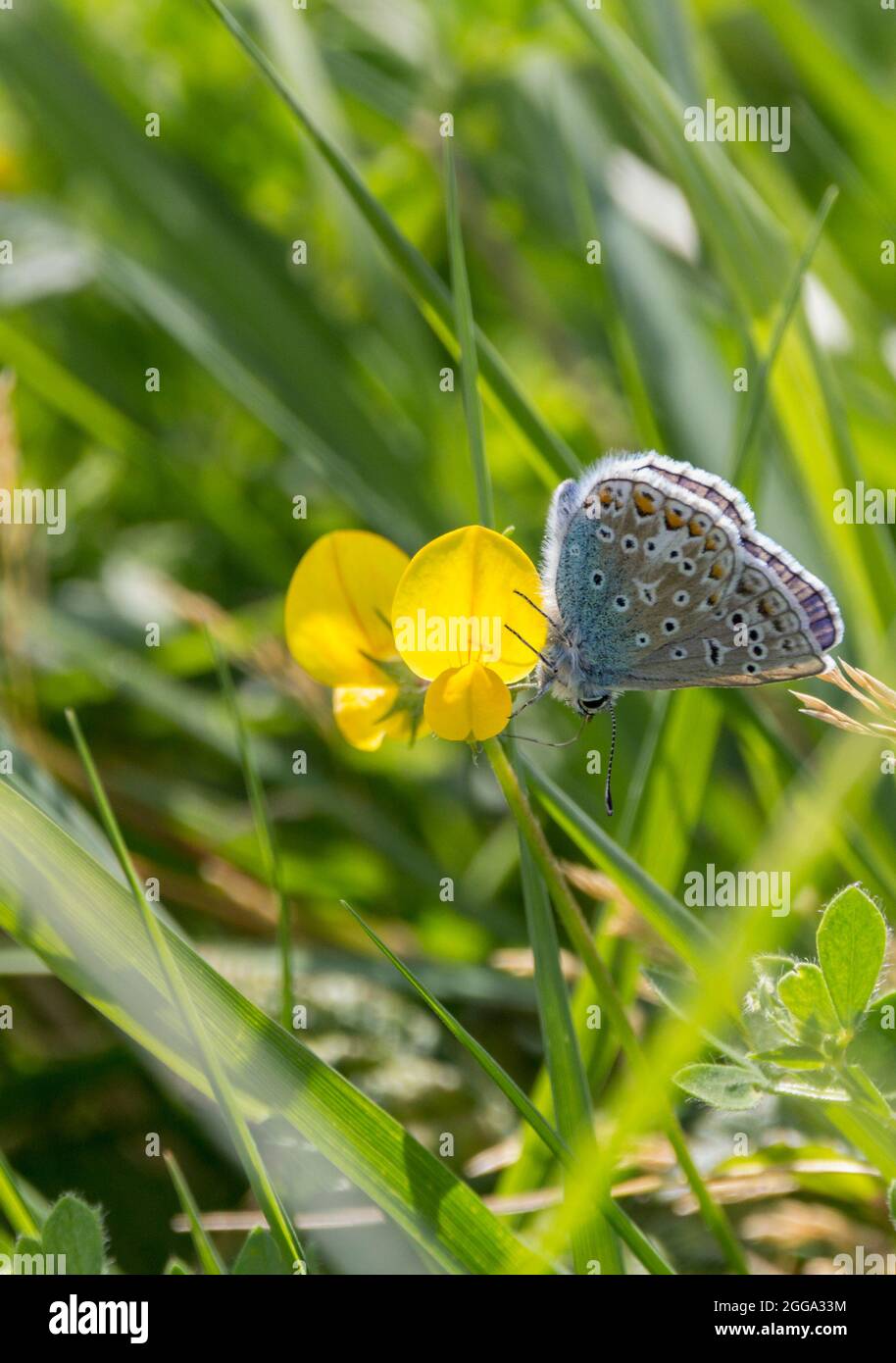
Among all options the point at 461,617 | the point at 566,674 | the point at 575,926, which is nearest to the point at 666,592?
the point at 566,674

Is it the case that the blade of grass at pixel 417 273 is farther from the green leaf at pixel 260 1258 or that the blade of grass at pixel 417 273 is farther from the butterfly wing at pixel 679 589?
the green leaf at pixel 260 1258

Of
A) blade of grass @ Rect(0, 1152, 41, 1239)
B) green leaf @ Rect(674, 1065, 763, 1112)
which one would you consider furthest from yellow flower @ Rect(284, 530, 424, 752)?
blade of grass @ Rect(0, 1152, 41, 1239)

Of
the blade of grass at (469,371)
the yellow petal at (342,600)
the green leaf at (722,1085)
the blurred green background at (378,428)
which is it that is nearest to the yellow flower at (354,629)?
the yellow petal at (342,600)

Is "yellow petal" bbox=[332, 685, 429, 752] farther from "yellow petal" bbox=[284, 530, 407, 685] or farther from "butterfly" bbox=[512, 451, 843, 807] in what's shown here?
"butterfly" bbox=[512, 451, 843, 807]
